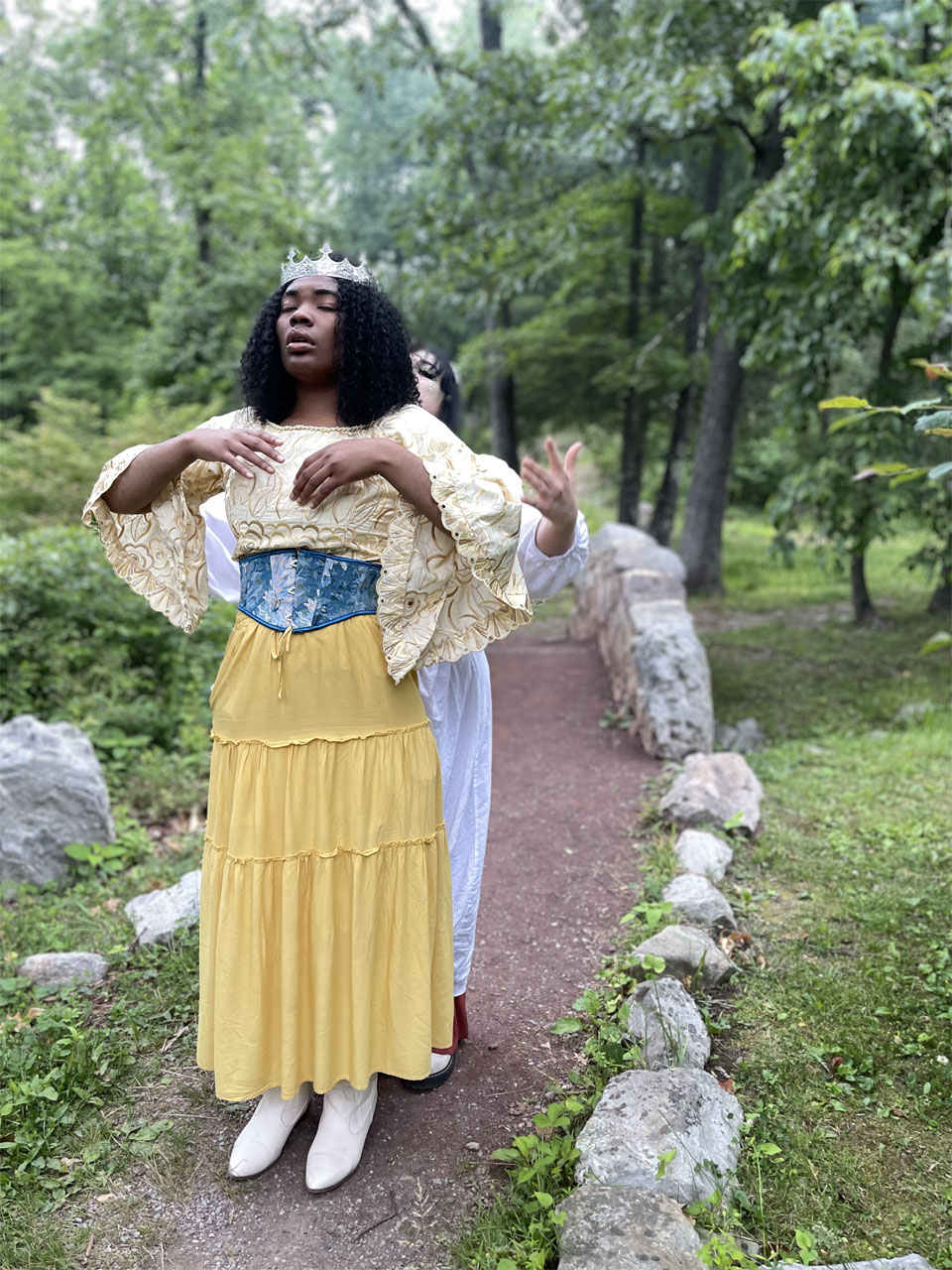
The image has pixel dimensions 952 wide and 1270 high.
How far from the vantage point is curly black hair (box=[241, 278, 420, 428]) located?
1.95 meters

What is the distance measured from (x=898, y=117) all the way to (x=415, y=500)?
4604 mm

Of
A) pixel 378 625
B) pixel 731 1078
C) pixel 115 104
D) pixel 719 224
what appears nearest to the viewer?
pixel 378 625

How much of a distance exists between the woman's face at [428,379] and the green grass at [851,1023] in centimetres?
189

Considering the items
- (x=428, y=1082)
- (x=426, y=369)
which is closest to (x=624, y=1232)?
(x=428, y=1082)

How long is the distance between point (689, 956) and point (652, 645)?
274 centimetres

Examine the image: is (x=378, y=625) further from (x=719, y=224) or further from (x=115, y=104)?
(x=115, y=104)

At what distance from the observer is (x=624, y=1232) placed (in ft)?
5.59

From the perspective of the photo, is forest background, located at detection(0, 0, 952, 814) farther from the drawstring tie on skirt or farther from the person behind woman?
the drawstring tie on skirt

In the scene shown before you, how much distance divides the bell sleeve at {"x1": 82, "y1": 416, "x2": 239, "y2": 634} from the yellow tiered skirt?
0.82ft

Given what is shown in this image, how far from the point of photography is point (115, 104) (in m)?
13.2

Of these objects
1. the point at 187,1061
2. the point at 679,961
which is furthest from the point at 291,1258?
the point at 679,961

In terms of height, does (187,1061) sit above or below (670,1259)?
below

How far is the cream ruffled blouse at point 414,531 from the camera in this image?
6.08ft

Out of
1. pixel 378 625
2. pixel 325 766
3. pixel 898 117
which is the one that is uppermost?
pixel 898 117
